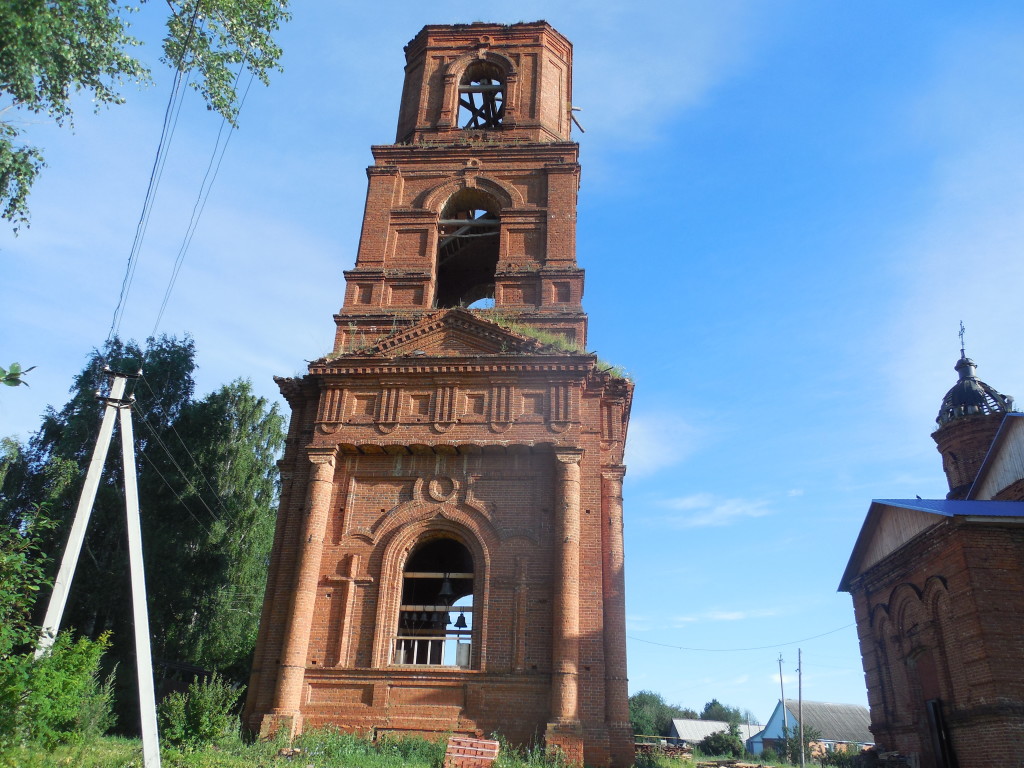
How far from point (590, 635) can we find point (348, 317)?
839cm

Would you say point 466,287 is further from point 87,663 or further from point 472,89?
point 87,663

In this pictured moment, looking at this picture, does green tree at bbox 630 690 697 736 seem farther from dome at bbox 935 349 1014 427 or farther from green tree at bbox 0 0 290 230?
green tree at bbox 0 0 290 230

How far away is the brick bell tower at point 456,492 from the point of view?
1270cm

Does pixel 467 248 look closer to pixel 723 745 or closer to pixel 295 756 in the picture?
pixel 295 756

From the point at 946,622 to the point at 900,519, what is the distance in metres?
2.70

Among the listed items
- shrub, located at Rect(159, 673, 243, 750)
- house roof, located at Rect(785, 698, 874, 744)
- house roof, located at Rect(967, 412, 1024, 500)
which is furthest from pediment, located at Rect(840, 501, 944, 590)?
house roof, located at Rect(785, 698, 874, 744)

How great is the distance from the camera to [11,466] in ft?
77.4

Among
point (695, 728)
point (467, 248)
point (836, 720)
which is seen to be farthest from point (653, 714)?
point (467, 248)

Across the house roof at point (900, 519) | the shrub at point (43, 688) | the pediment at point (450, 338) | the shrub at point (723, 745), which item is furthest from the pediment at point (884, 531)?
the shrub at point (723, 745)

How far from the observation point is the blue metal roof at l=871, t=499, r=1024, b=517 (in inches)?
562

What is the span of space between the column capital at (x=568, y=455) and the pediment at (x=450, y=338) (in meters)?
2.36

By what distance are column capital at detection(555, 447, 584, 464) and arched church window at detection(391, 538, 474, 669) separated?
259 cm

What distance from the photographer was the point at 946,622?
47.7 feet

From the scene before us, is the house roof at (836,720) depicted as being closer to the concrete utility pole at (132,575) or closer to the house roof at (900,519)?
the house roof at (900,519)
